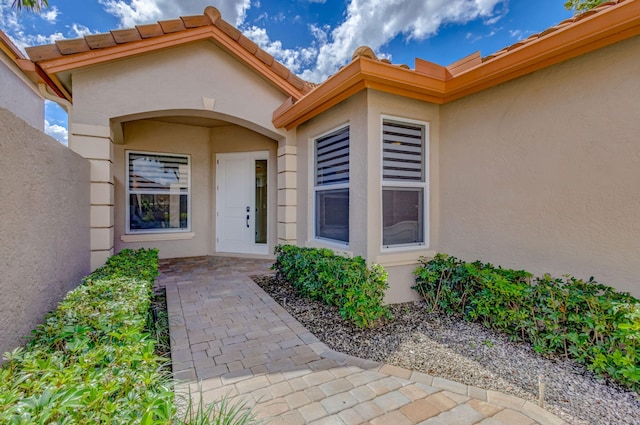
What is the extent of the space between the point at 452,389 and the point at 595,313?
5.68ft

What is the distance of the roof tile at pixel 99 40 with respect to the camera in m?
4.79

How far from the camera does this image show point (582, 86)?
140 inches

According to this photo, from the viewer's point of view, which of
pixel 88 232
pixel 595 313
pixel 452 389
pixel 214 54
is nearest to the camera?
pixel 452 389

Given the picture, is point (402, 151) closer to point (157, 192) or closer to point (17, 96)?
point (157, 192)

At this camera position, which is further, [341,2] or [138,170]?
[341,2]

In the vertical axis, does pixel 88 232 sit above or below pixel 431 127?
below

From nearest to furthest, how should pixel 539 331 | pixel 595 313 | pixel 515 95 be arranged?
1. pixel 595 313
2. pixel 539 331
3. pixel 515 95

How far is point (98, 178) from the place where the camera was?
5.01 metres

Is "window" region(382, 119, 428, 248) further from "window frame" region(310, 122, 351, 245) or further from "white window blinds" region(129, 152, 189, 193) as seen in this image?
"white window blinds" region(129, 152, 189, 193)

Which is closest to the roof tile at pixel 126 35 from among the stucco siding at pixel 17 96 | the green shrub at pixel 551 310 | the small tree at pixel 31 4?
the small tree at pixel 31 4

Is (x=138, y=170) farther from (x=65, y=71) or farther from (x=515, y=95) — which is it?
(x=515, y=95)

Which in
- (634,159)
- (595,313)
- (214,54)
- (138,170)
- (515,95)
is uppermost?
(214,54)

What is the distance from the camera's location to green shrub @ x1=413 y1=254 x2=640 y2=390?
2.81 meters

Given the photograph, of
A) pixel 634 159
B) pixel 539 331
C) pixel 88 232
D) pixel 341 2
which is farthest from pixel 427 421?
pixel 341 2
